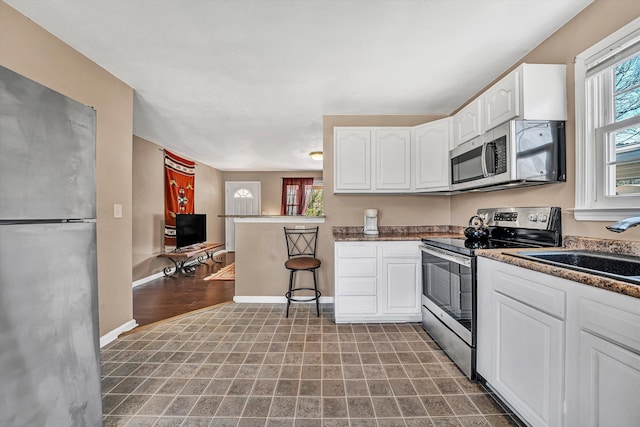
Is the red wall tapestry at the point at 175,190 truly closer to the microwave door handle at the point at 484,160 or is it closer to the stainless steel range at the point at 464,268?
the stainless steel range at the point at 464,268

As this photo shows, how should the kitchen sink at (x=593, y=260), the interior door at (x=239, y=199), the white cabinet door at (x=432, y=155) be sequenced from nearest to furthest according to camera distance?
the kitchen sink at (x=593, y=260) → the white cabinet door at (x=432, y=155) → the interior door at (x=239, y=199)

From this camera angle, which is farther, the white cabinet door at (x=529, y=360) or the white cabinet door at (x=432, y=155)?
the white cabinet door at (x=432, y=155)

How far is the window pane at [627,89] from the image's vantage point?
1389mm

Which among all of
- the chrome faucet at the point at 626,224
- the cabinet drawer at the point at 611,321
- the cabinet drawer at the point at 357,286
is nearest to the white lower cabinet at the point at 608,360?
the cabinet drawer at the point at 611,321

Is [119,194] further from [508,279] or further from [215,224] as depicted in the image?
[215,224]

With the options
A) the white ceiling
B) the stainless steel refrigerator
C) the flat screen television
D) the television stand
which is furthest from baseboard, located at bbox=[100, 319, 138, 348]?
the flat screen television

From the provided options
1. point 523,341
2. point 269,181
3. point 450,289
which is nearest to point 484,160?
point 450,289

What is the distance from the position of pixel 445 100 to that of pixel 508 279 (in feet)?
7.17

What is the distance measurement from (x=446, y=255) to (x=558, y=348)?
0.94 m

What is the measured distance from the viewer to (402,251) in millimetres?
2590

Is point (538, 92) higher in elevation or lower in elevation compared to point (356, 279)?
higher

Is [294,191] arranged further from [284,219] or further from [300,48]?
[300,48]

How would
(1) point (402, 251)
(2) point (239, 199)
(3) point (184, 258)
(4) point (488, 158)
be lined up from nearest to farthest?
(4) point (488, 158), (1) point (402, 251), (3) point (184, 258), (2) point (239, 199)

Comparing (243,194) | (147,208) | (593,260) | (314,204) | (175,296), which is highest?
(243,194)
